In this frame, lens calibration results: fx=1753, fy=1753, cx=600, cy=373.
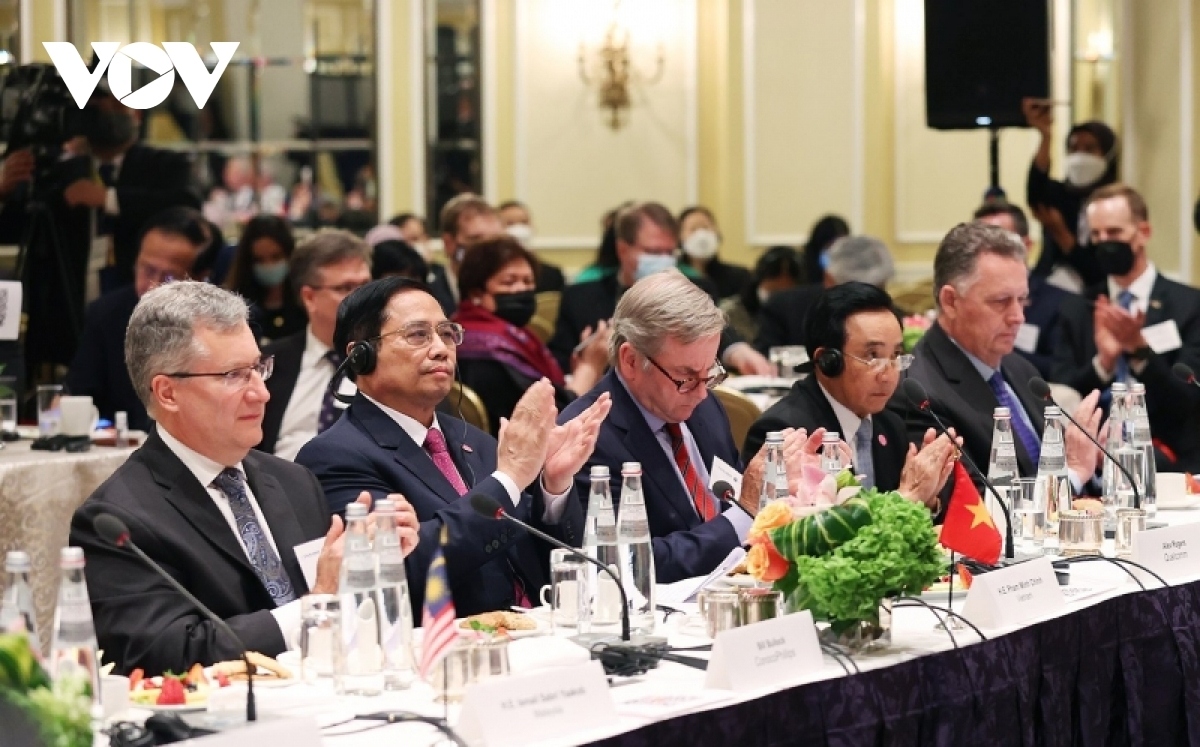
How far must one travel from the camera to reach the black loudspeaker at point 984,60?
7.93 metres

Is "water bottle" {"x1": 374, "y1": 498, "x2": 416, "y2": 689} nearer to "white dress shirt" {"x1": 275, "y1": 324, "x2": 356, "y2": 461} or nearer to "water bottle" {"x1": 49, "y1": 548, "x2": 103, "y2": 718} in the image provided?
"water bottle" {"x1": 49, "y1": 548, "x2": 103, "y2": 718}

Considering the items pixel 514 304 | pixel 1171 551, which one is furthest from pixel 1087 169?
pixel 1171 551

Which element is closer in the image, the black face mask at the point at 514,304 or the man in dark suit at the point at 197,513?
the man in dark suit at the point at 197,513

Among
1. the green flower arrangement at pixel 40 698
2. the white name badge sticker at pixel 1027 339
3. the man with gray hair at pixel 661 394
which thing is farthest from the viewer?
the white name badge sticker at pixel 1027 339

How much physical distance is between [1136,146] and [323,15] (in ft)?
16.2

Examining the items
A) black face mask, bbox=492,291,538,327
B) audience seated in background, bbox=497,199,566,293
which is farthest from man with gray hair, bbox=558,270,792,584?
audience seated in background, bbox=497,199,566,293

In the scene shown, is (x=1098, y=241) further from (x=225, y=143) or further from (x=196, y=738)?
(x=225, y=143)

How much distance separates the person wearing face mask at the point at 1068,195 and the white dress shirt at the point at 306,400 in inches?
147

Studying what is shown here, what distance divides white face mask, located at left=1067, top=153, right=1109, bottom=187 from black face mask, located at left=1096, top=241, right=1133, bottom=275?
2.06m

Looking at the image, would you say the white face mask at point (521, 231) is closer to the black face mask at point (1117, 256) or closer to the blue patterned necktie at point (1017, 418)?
the black face mask at point (1117, 256)

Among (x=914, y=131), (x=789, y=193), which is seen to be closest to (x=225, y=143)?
(x=789, y=193)

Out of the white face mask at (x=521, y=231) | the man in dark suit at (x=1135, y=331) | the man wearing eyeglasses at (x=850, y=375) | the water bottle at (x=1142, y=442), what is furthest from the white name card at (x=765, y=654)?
the white face mask at (x=521, y=231)

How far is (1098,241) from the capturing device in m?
6.27

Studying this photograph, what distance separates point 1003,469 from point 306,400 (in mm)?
2245
